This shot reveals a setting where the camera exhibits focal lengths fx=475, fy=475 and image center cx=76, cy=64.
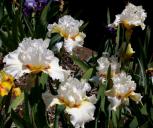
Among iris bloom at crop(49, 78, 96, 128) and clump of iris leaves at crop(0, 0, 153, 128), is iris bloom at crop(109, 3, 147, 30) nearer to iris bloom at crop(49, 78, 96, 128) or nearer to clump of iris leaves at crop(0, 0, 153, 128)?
clump of iris leaves at crop(0, 0, 153, 128)

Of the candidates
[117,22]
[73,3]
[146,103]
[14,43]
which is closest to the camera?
[146,103]

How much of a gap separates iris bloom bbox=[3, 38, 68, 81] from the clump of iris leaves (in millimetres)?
150

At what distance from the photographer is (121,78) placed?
8.01 feet

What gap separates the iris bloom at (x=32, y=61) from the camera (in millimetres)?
2291

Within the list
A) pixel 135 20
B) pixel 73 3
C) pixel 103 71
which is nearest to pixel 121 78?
pixel 103 71

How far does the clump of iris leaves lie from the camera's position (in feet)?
8.20

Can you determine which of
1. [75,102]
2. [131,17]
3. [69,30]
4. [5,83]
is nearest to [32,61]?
[75,102]

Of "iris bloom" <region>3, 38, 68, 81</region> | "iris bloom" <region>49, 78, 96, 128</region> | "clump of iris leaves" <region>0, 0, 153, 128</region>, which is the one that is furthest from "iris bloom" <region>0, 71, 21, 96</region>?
"iris bloom" <region>49, 78, 96, 128</region>

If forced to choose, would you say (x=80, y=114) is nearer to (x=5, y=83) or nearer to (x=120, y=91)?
(x=120, y=91)

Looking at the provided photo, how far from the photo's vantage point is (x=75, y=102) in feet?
7.46

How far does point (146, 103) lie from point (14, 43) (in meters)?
1.83

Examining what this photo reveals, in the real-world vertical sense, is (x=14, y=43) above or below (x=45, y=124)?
below

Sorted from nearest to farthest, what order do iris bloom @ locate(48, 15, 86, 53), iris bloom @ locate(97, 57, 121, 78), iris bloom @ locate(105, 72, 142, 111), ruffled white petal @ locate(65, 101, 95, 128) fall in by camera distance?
ruffled white petal @ locate(65, 101, 95, 128) → iris bloom @ locate(105, 72, 142, 111) → iris bloom @ locate(97, 57, 121, 78) → iris bloom @ locate(48, 15, 86, 53)

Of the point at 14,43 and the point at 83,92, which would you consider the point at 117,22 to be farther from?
the point at 14,43
